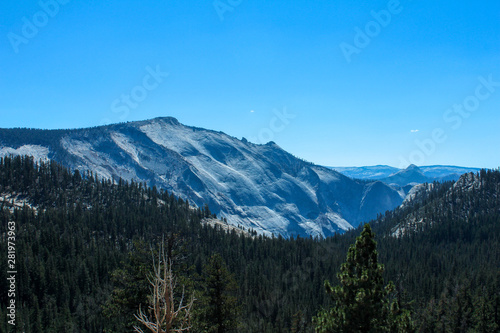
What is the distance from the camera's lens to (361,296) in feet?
65.2

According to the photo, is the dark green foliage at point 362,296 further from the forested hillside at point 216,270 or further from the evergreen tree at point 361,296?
the forested hillside at point 216,270

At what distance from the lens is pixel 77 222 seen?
175 meters

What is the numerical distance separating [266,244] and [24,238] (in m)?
112

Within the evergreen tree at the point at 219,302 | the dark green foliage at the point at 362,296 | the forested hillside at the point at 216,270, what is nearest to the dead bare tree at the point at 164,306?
the dark green foliage at the point at 362,296

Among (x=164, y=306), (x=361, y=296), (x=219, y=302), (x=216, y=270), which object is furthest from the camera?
(x=216, y=270)

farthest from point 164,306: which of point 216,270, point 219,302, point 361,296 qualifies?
point 219,302

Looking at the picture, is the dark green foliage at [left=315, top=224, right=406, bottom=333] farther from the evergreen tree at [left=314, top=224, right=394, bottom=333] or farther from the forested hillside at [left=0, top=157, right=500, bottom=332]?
the forested hillside at [left=0, top=157, right=500, bottom=332]

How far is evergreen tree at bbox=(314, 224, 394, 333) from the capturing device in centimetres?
2031

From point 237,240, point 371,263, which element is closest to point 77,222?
point 237,240

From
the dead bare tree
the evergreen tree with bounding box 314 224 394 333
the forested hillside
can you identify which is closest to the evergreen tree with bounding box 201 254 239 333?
the forested hillside

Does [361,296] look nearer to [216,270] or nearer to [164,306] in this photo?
[164,306]

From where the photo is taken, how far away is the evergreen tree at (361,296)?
2031cm

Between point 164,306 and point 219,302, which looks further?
point 219,302

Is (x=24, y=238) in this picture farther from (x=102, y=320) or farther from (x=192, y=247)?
(x=192, y=247)
